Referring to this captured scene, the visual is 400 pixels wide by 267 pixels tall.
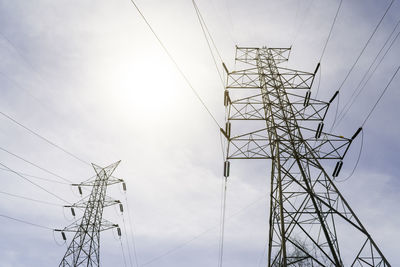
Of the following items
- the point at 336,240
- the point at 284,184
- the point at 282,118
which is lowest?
the point at 336,240

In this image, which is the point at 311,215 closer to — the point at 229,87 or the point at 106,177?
the point at 229,87

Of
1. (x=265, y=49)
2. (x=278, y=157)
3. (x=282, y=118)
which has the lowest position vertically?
(x=278, y=157)

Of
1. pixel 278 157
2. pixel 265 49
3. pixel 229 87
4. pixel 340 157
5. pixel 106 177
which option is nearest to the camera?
pixel 278 157

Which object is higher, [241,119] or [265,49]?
[265,49]

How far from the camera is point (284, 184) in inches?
333

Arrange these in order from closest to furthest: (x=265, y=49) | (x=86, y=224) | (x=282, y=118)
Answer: (x=282, y=118) → (x=265, y=49) → (x=86, y=224)

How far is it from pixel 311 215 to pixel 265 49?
427 inches

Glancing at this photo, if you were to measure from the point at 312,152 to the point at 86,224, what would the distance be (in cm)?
1556

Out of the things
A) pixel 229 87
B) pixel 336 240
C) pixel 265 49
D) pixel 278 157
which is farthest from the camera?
pixel 265 49

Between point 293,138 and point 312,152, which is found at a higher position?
point 293,138

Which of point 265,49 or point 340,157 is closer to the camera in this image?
point 340,157

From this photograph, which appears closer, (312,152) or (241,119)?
(312,152)

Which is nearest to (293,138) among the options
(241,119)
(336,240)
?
(241,119)

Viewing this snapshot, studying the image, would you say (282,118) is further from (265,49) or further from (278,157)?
(265,49)
